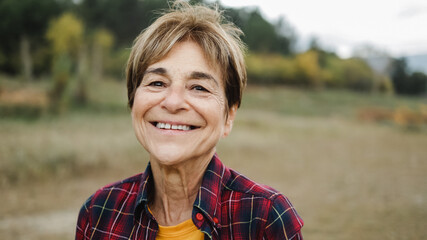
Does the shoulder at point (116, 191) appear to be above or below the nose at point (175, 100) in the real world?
below

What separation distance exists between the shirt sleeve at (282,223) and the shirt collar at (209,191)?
0.23m

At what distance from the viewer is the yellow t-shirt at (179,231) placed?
5.08 feet

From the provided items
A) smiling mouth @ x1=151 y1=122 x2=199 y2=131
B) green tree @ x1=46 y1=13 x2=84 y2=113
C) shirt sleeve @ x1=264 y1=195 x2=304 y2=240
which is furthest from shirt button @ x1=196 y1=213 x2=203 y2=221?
green tree @ x1=46 y1=13 x2=84 y2=113

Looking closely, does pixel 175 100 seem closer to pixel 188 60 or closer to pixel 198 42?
pixel 188 60

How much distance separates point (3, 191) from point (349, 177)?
845 cm

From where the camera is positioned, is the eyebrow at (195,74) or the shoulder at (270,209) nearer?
the shoulder at (270,209)

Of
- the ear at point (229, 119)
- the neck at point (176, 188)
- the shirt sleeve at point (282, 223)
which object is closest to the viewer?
the shirt sleeve at point (282, 223)

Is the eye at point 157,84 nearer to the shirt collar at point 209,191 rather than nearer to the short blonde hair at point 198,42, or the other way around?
the short blonde hair at point 198,42

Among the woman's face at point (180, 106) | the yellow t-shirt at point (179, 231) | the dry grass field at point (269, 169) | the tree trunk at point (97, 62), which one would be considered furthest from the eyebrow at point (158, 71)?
the tree trunk at point (97, 62)

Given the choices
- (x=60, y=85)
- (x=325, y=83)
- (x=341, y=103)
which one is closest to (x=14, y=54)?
(x=60, y=85)

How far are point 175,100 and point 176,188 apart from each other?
0.46 m

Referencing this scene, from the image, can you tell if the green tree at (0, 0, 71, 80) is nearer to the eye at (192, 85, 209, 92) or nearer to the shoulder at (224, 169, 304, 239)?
the eye at (192, 85, 209, 92)

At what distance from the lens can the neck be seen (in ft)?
5.40

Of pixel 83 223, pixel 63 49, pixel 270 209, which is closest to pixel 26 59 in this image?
pixel 63 49
